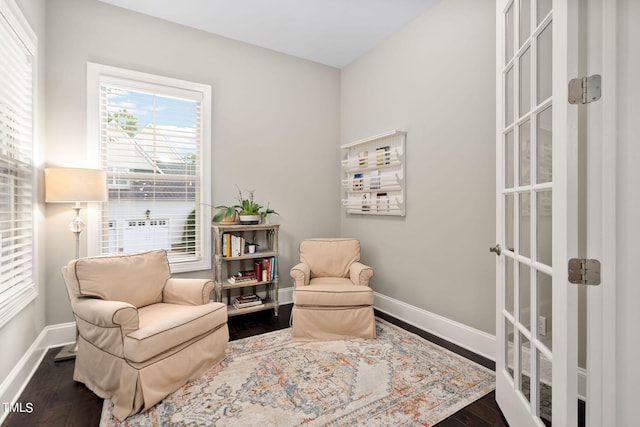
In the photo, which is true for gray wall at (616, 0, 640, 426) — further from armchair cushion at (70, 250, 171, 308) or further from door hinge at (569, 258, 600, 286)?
armchair cushion at (70, 250, 171, 308)

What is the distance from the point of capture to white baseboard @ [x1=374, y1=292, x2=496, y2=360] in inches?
91.8

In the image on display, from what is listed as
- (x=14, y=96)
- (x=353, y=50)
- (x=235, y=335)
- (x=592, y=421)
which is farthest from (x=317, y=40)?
(x=592, y=421)

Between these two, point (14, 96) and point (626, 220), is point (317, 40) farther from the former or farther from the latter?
point (626, 220)

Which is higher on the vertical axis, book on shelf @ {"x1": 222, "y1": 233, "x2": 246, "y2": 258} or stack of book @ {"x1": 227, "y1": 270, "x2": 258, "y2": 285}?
book on shelf @ {"x1": 222, "y1": 233, "x2": 246, "y2": 258}

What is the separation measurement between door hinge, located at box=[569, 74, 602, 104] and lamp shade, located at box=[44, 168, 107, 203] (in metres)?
2.76

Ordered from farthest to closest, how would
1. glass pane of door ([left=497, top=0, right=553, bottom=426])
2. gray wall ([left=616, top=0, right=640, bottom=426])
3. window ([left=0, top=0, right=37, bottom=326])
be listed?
window ([left=0, top=0, right=37, bottom=326]) < glass pane of door ([left=497, top=0, right=553, bottom=426]) < gray wall ([left=616, top=0, right=640, bottom=426])

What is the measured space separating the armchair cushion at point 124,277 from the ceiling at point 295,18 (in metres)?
2.15

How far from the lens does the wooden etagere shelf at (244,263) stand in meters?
2.91

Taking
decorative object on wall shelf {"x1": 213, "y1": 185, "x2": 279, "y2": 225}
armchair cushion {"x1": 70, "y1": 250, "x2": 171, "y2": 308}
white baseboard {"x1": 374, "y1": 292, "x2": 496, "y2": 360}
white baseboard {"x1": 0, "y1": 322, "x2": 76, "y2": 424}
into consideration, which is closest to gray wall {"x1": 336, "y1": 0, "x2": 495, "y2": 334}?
white baseboard {"x1": 374, "y1": 292, "x2": 496, "y2": 360}

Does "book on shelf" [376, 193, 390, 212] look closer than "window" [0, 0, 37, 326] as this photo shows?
No

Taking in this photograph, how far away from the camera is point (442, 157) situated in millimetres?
2689

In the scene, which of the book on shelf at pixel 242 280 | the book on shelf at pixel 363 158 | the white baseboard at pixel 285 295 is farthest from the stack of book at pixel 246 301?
the book on shelf at pixel 363 158

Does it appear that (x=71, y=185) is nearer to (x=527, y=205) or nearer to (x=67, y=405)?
(x=67, y=405)

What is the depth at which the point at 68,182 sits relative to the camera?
85.4 inches
